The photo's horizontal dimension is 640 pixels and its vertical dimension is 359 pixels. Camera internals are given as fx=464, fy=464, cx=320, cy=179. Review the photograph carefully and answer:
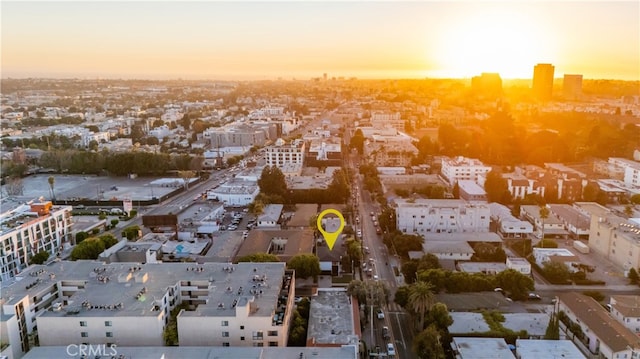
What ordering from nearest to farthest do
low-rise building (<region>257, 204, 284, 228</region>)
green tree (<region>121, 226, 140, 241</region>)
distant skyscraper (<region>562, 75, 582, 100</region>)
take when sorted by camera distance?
green tree (<region>121, 226, 140, 241</region>) → low-rise building (<region>257, 204, 284, 228</region>) → distant skyscraper (<region>562, 75, 582, 100</region>)

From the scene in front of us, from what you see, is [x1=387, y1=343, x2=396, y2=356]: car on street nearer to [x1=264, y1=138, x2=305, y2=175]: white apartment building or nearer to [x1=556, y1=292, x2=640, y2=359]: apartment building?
[x1=556, y1=292, x2=640, y2=359]: apartment building

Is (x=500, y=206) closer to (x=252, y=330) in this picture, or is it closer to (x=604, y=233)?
(x=604, y=233)

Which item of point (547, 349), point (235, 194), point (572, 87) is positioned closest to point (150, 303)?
point (547, 349)

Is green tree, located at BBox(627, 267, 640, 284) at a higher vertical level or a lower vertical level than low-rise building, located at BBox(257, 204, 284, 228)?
lower

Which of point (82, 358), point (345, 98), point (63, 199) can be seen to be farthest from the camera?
point (345, 98)

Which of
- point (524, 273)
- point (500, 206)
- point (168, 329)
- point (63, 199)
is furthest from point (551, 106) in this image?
point (168, 329)

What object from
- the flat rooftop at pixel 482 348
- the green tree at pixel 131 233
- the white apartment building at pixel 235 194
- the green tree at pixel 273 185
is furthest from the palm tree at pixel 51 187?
the flat rooftop at pixel 482 348

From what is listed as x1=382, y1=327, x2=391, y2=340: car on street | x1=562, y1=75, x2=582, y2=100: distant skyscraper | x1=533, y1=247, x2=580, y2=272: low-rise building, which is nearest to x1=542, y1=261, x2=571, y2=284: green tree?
x1=533, y1=247, x2=580, y2=272: low-rise building

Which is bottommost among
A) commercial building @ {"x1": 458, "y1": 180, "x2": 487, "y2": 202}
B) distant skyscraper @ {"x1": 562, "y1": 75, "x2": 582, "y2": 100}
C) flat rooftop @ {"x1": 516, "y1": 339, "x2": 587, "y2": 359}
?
flat rooftop @ {"x1": 516, "y1": 339, "x2": 587, "y2": 359}

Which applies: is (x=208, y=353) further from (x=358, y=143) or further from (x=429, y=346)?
(x=358, y=143)
